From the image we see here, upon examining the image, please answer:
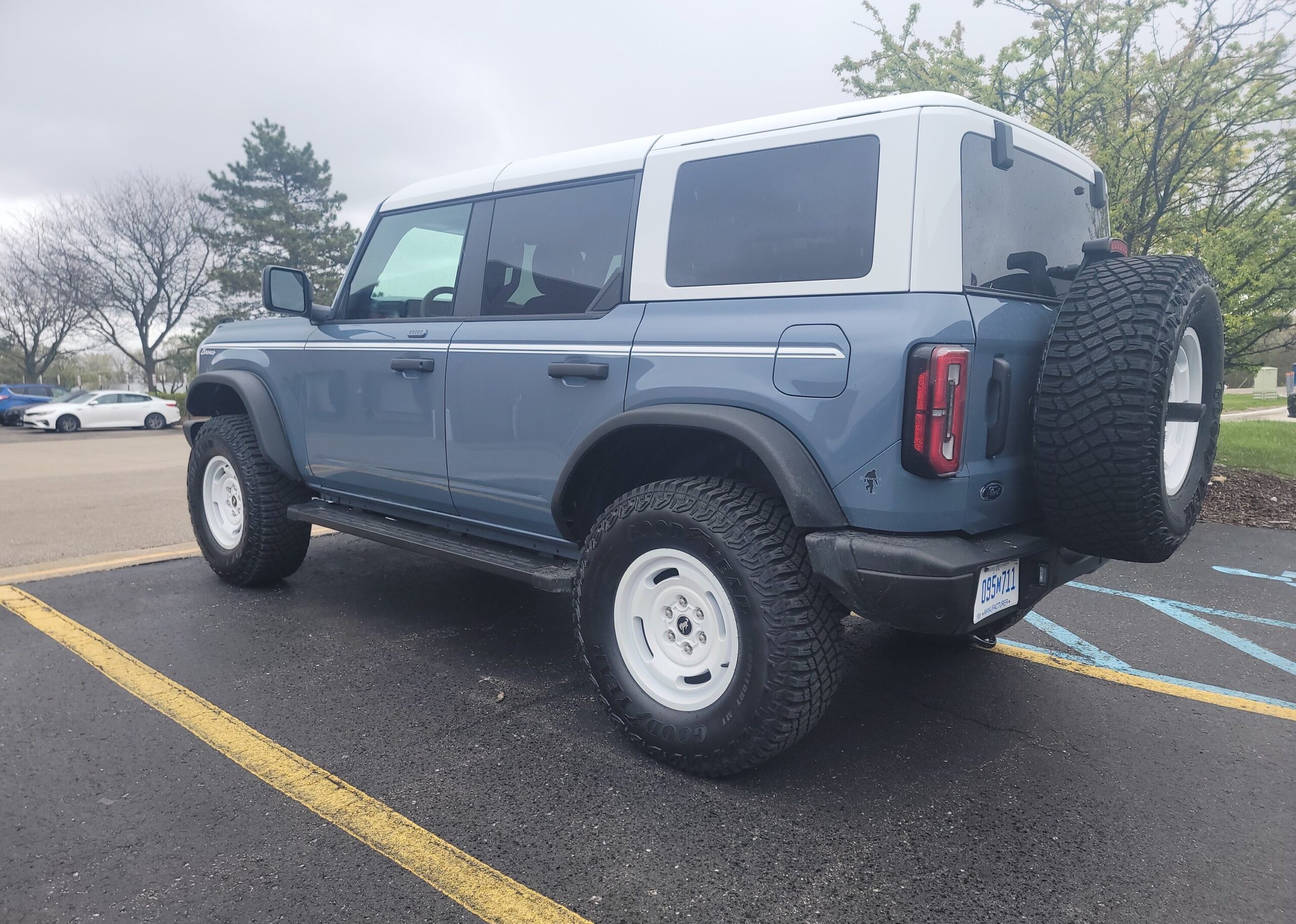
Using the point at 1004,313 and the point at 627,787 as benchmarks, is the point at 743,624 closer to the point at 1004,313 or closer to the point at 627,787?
the point at 627,787

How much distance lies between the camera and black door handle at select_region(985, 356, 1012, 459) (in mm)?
2551

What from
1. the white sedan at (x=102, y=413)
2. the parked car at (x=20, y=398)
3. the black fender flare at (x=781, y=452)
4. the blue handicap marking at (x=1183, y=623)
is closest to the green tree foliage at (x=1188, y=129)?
the blue handicap marking at (x=1183, y=623)

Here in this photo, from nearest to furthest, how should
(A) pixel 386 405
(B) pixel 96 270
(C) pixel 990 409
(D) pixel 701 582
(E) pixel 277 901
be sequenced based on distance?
(E) pixel 277 901 < (C) pixel 990 409 < (D) pixel 701 582 < (A) pixel 386 405 < (B) pixel 96 270

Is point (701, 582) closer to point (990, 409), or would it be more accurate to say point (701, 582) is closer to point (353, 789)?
point (990, 409)

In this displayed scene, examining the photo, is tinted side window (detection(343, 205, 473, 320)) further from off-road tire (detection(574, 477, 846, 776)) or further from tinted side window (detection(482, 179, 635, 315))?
off-road tire (detection(574, 477, 846, 776))

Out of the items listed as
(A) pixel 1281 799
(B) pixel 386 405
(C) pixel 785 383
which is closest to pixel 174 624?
(B) pixel 386 405

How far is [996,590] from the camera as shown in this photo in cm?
259

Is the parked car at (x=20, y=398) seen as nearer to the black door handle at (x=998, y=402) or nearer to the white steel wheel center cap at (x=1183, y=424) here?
the black door handle at (x=998, y=402)

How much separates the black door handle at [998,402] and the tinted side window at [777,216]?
491mm

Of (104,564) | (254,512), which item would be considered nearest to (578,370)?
(254,512)

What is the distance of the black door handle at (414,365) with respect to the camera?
3711 mm

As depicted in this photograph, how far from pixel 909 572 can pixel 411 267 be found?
2.79 m

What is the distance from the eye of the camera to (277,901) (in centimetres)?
210

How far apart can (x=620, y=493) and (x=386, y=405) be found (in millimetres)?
1310
